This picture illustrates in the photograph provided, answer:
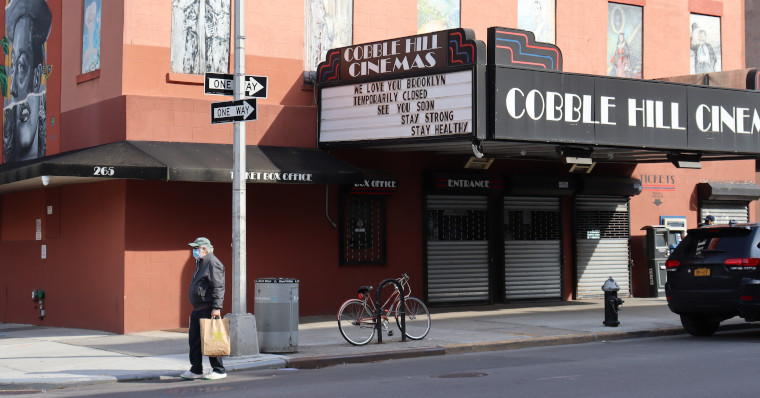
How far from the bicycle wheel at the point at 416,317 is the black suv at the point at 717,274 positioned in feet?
13.6

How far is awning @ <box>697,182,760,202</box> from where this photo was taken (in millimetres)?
25078

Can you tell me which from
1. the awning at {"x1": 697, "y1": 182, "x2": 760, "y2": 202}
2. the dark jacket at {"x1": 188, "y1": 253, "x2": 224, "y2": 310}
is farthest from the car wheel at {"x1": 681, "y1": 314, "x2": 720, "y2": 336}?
the awning at {"x1": 697, "y1": 182, "x2": 760, "y2": 202}

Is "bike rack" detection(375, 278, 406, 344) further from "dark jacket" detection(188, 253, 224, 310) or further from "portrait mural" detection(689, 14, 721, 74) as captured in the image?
"portrait mural" detection(689, 14, 721, 74)

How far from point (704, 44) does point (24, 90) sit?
17079 millimetres

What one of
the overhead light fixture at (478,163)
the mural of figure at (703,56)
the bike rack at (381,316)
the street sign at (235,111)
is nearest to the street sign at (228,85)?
the street sign at (235,111)

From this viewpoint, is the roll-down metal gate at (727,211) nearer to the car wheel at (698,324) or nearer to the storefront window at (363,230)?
the car wheel at (698,324)

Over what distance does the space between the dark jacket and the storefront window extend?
7490mm

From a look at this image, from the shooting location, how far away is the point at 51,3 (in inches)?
796

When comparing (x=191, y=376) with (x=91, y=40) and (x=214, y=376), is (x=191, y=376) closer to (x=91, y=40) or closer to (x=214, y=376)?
(x=214, y=376)

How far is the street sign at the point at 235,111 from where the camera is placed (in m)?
13.1

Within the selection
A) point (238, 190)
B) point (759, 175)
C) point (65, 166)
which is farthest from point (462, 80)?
point (759, 175)

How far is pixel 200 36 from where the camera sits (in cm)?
1805

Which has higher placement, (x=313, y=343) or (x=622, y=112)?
(x=622, y=112)

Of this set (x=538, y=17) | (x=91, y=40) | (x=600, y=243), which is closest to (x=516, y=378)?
(x=91, y=40)
